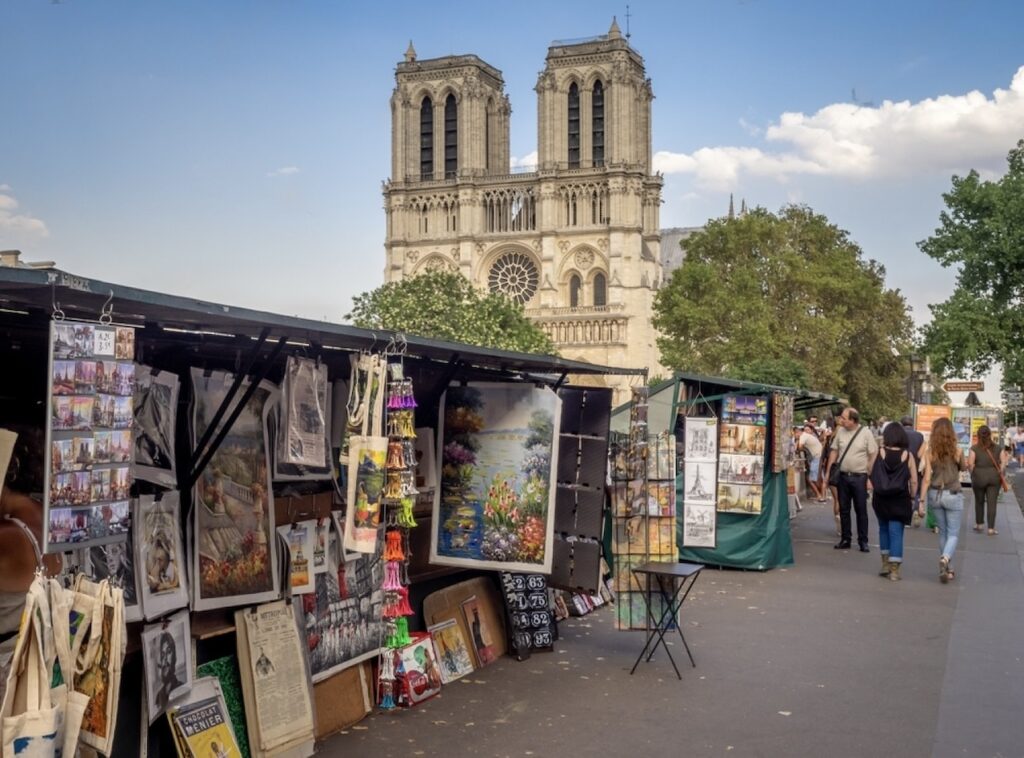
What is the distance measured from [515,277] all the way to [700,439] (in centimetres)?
Result: 7665

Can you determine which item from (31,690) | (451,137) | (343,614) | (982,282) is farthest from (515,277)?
(31,690)

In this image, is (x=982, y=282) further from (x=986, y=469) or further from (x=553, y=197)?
(x=553, y=197)

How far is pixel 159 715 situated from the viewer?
5.78 metres

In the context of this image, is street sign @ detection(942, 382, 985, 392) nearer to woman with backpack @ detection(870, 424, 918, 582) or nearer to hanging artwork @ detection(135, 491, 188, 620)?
woman with backpack @ detection(870, 424, 918, 582)

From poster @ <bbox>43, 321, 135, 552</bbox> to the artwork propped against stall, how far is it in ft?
4.60

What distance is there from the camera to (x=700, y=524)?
44.7 ft

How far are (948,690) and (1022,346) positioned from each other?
27782mm

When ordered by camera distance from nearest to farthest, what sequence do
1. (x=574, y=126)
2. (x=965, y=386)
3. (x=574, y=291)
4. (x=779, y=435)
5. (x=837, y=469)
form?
(x=779, y=435) < (x=837, y=469) < (x=965, y=386) < (x=574, y=291) < (x=574, y=126)

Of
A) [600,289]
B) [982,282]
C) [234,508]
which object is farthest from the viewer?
[600,289]

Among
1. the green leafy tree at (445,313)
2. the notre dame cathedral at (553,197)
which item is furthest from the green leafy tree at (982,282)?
the notre dame cathedral at (553,197)

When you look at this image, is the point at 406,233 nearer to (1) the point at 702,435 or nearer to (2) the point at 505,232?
(2) the point at 505,232

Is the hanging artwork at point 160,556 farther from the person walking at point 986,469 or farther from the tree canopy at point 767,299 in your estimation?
the tree canopy at point 767,299

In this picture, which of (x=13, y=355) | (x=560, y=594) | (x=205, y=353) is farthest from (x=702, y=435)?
(x=13, y=355)

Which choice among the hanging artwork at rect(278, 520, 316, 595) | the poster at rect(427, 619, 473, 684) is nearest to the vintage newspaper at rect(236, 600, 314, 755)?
the hanging artwork at rect(278, 520, 316, 595)
